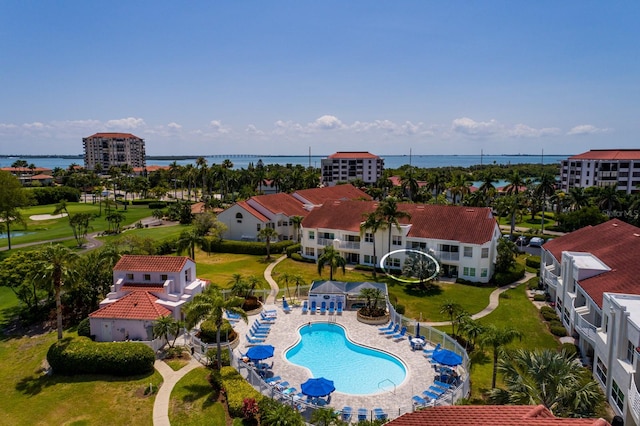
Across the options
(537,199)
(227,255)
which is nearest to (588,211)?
(537,199)

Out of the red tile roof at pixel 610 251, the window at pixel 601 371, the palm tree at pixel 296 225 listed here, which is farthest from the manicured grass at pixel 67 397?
the palm tree at pixel 296 225

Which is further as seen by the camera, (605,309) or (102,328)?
(102,328)

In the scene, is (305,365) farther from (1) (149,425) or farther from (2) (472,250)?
(2) (472,250)

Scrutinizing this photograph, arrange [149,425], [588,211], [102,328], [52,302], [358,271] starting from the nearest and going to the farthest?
[149,425] → [102,328] → [52,302] → [358,271] → [588,211]

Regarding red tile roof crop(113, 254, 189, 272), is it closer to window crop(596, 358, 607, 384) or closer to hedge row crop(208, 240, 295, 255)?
hedge row crop(208, 240, 295, 255)

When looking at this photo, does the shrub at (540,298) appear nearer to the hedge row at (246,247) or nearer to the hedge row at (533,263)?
the hedge row at (533,263)

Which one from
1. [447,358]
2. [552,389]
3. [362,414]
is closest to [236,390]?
[362,414]

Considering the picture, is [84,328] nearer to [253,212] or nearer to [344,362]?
[344,362]
